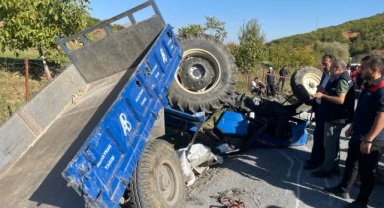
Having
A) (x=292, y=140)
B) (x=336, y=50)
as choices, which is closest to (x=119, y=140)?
(x=292, y=140)

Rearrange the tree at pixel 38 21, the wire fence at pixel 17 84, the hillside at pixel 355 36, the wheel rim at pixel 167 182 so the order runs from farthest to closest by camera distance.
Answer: the hillside at pixel 355 36
the tree at pixel 38 21
the wire fence at pixel 17 84
the wheel rim at pixel 167 182

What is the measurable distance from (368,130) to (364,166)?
0.43m

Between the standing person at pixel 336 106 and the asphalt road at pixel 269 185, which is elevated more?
the standing person at pixel 336 106

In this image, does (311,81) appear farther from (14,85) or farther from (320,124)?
(14,85)

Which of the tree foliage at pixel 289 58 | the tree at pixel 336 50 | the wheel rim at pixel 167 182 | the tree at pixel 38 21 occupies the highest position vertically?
the tree at pixel 38 21

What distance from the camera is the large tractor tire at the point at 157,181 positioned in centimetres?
323

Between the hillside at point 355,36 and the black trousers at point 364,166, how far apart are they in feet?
152

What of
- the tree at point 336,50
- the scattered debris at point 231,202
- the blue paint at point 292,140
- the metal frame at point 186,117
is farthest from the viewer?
the tree at point 336,50

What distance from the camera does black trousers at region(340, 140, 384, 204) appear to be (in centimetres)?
386

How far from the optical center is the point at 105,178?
2.79 metres

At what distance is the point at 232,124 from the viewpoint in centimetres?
632

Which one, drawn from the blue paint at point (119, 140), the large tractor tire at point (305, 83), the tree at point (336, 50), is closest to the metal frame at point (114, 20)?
the blue paint at point (119, 140)

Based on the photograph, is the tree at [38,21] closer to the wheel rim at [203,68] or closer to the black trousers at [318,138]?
the wheel rim at [203,68]

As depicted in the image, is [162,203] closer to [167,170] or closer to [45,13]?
[167,170]
